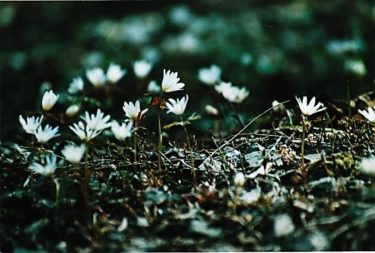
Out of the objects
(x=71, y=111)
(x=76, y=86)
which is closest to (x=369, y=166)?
(x=71, y=111)

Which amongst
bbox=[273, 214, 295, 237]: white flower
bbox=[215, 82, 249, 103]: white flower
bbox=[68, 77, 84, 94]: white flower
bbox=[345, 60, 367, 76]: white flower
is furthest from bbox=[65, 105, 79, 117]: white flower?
bbox=[345, 60, 367, 76]: white flower

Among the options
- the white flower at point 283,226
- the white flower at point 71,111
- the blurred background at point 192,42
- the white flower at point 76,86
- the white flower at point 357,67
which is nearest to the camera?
the white flower at point 283,226

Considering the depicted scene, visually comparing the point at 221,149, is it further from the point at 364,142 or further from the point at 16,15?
the point at 16,15

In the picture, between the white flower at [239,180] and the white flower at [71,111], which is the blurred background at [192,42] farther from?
the white flower at [239,180]

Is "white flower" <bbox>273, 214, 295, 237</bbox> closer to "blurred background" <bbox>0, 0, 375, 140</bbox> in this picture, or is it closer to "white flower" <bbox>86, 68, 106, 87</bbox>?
"white flower" <bbox>86, 68, 106, 87</bbox>

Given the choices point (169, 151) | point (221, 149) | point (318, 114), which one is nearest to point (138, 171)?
point (169, 151)

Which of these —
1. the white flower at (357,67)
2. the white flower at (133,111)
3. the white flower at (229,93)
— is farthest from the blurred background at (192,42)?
the white flower at (133,111)
